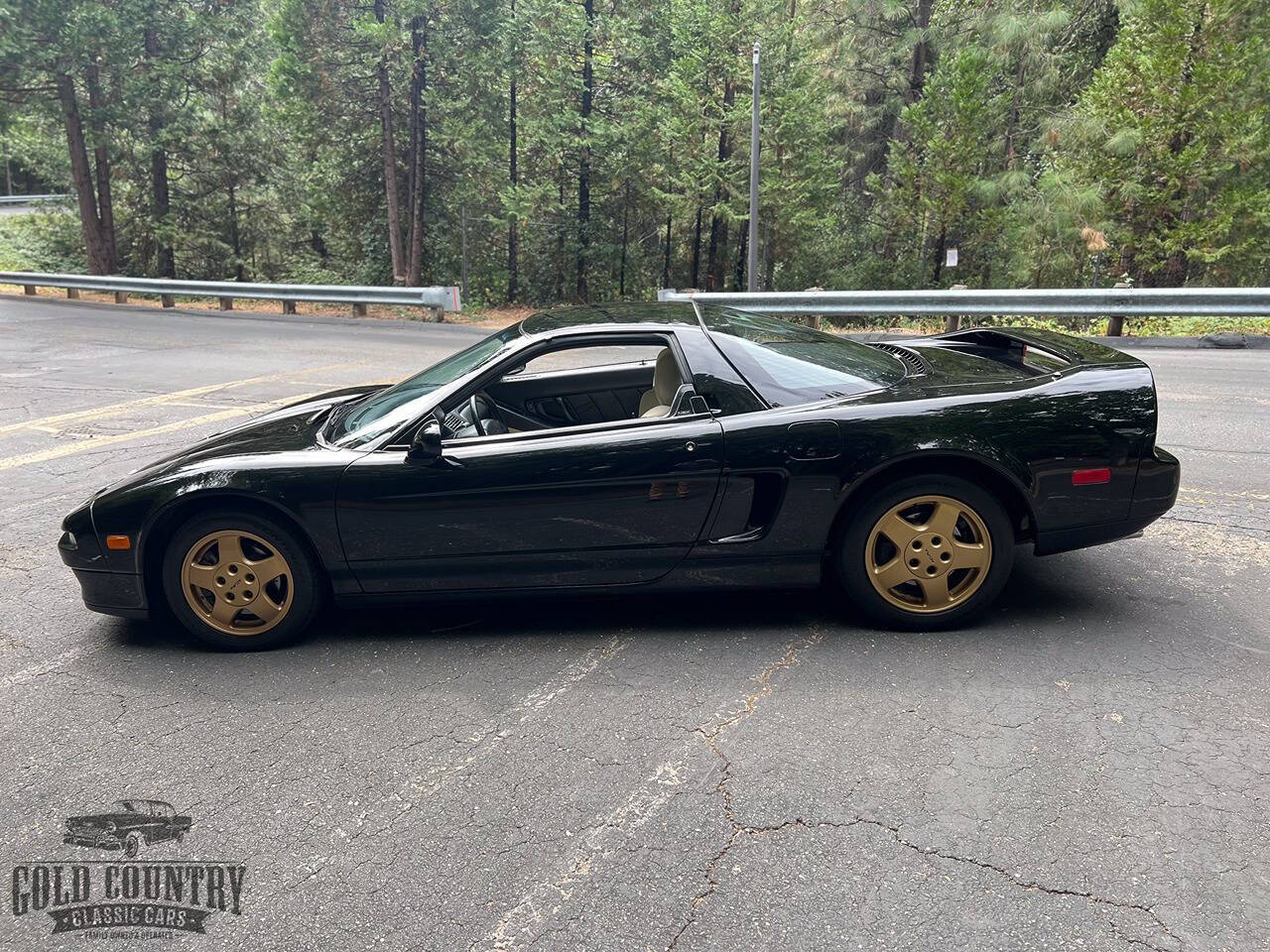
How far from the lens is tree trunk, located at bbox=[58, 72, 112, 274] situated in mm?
22922

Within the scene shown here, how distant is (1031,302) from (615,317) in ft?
34.2

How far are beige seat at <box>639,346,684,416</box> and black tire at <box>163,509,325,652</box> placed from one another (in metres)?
1.59

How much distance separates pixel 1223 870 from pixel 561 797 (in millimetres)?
1813

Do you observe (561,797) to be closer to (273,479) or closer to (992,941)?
(992,941)

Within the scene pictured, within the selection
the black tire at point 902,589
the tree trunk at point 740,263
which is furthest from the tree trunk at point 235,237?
the black tire at point 902,589

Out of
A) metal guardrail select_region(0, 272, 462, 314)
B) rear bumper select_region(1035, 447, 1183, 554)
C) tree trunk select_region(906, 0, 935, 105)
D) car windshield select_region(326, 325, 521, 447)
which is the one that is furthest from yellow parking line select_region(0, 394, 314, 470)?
tree trunk select_region(906, 0, 935, 105)

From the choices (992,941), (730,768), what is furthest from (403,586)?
(992,941)

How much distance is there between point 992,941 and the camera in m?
2.26

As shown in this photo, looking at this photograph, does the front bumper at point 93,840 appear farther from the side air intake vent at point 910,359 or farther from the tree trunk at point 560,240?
the tree trunk at point 560,240

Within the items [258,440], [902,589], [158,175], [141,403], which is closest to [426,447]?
[258,440]

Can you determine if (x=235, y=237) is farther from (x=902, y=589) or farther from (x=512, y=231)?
(x=902, y=589)

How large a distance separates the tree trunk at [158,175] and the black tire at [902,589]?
2563cm

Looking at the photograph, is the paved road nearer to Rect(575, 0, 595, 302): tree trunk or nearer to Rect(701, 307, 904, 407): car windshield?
Rect(701, 307, 904, 407): car windshield

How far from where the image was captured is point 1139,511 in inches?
153
